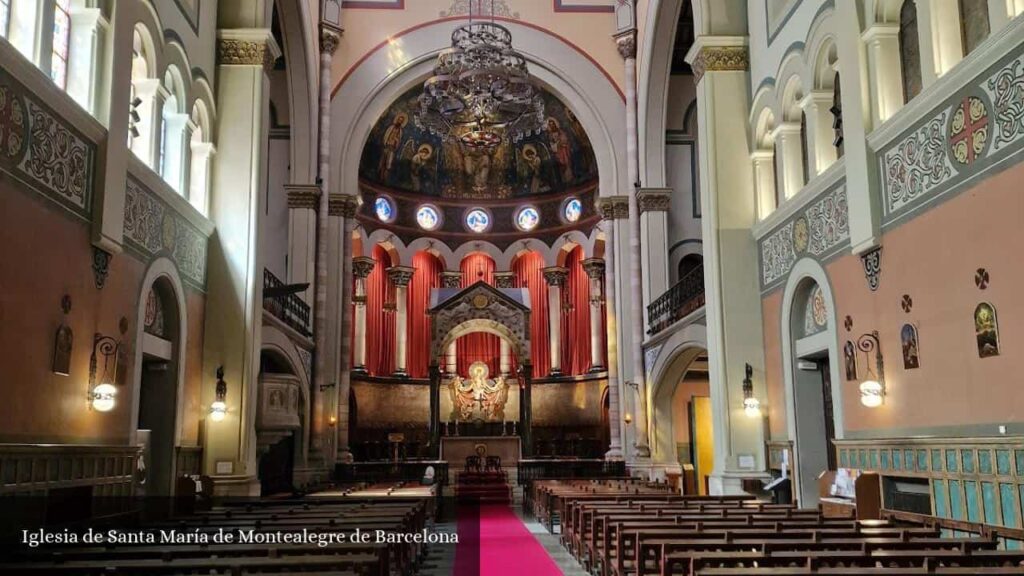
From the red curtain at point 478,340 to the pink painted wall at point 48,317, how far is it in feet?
76.1

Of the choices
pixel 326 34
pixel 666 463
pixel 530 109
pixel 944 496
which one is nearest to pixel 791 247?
pixel 944 496

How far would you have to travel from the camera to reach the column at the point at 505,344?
34.9m

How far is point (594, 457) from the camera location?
1242 inches

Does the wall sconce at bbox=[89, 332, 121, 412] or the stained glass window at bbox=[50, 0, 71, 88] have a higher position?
A: the stained glass window at bbox=[50, 0, 71, 88]

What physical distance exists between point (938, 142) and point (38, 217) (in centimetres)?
1008

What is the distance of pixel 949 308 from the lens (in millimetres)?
10117

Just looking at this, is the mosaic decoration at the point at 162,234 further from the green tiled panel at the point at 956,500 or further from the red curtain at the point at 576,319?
the red curtain at the point at 576,319

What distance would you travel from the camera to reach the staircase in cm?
2545

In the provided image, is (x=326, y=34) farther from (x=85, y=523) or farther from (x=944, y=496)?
(x=944, y=496)

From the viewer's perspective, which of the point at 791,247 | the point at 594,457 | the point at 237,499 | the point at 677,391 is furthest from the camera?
the point at 594,457

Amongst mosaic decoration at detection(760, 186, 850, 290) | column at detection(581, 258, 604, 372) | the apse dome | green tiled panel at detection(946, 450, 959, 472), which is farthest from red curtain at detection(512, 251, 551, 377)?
green tiled panel at detection(946, 450, 959, 472)

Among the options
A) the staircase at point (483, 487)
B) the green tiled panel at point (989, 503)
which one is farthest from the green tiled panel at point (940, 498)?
the staircase at point (483, 487)

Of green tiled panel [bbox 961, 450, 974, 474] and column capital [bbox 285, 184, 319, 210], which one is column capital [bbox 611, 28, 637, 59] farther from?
green tiled panel [bbox 961, 450, 974, 474]

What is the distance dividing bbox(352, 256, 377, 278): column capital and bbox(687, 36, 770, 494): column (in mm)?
16608
